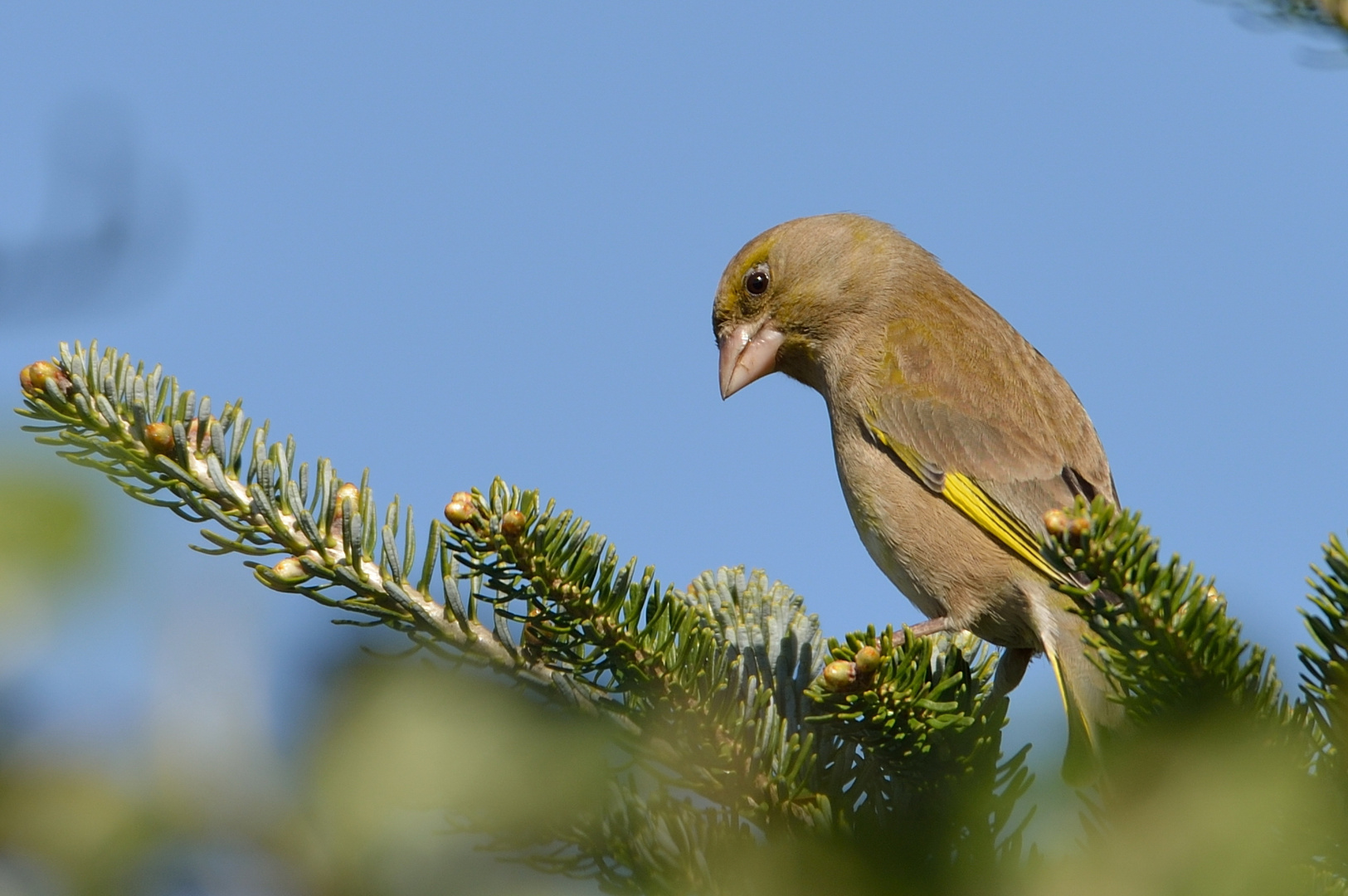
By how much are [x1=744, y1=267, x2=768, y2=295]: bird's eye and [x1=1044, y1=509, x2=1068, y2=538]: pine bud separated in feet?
11.1

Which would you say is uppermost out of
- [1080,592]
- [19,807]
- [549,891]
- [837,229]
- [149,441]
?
[837,229]

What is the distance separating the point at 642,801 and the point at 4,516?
1.59m

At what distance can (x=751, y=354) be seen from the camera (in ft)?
17.4

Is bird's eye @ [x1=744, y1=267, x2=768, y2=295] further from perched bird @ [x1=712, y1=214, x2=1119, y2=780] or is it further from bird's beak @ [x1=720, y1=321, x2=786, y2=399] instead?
bird's beak @ [x1=720, y1=321, x2=786, y2=399]

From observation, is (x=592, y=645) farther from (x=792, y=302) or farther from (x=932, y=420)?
(x=792, y=302)

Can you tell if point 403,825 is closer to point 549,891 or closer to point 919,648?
point 549,891

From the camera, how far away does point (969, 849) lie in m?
1.53

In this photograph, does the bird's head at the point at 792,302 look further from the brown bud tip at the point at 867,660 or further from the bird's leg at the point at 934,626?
the brown bud tip at the point at 867,660

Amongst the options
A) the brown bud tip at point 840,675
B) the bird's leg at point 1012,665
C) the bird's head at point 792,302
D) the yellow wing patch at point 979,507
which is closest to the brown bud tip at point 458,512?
the brown bud tip at point 840,675

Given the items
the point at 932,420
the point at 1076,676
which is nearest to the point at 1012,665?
the point at 1076,676

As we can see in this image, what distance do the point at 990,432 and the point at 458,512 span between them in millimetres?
2652

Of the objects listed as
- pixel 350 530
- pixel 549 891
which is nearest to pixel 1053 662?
pixel 350 530

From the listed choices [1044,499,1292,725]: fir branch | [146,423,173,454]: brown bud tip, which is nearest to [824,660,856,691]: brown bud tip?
[1044,499,1292,725]: fir branch

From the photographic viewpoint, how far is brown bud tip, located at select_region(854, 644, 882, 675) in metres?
2.37
